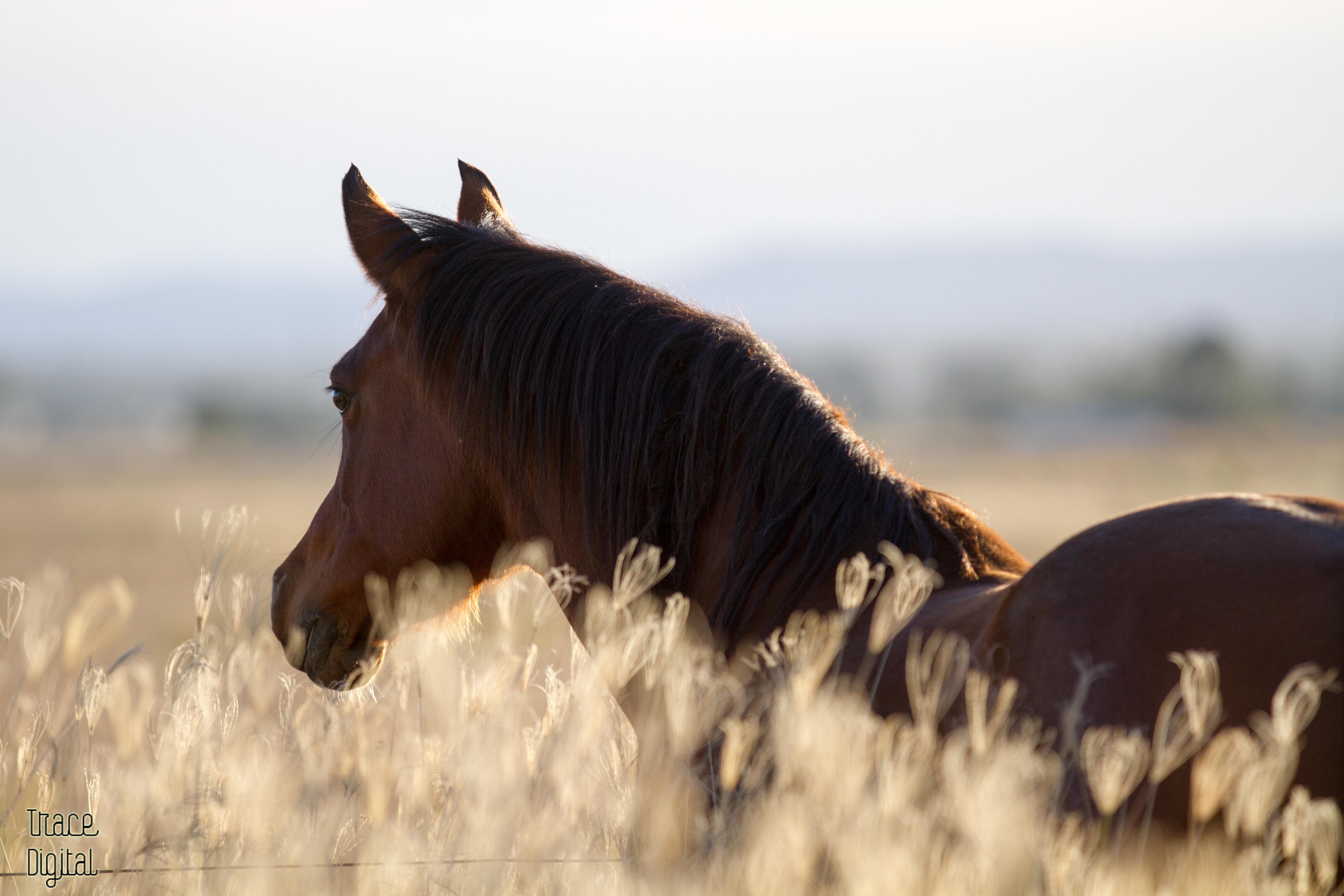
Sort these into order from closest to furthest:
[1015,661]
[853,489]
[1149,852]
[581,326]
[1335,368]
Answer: [1149,852]
[1015,661]
[853,489]
[581,326]
[1335,368]

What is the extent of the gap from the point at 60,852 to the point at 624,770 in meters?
1.48

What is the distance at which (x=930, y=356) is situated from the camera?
185 meters

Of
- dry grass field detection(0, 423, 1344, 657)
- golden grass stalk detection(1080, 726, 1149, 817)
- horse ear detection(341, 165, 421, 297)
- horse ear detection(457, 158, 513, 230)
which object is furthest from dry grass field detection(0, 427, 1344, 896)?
horse ear detection(457, 158, 513, 230)

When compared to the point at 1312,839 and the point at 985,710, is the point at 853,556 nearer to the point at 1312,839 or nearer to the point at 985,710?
the point at 985,710

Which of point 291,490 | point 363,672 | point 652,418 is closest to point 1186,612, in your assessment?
point 652,418

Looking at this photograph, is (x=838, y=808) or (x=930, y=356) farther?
(x=930, y=356)

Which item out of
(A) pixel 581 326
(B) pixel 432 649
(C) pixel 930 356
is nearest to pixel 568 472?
(A) pixel 581 326

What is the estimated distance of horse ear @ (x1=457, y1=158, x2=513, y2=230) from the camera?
13.1ft

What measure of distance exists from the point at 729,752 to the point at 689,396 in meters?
1.07

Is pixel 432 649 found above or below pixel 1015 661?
below

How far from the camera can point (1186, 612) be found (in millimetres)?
2064

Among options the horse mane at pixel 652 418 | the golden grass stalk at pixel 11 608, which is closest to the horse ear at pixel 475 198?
the horse mane at pixel 652 418

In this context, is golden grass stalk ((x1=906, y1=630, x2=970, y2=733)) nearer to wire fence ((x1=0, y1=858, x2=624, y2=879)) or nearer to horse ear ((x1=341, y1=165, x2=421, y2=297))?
wire fence ((x1=0, y1=858, x2=624, y2=879))

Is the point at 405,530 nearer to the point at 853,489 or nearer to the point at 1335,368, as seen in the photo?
the point at 853,489
